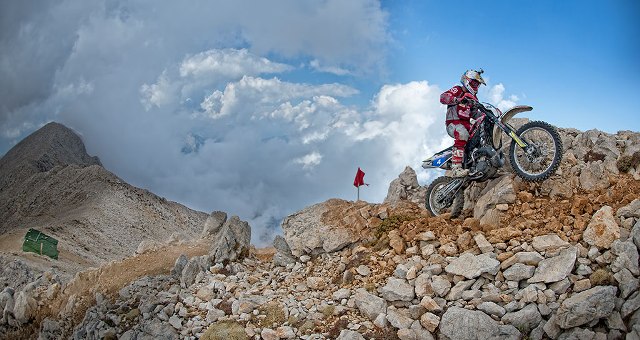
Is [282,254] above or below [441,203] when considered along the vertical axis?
below

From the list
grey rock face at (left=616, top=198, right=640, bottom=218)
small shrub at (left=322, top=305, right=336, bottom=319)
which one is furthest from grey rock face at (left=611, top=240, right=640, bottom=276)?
small shrub at (left=322, top=305, right=336, bottom=319)

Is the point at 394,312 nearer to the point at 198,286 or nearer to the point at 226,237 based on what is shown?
the point at 198,286

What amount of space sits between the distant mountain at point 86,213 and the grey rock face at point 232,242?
68.9 ft

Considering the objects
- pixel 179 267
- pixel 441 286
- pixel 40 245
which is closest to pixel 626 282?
pixel 441 286

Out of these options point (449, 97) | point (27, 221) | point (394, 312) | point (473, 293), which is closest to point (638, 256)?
point (473, 293)

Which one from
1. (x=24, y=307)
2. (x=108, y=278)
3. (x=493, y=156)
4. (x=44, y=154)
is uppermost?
(x=44, y=154)

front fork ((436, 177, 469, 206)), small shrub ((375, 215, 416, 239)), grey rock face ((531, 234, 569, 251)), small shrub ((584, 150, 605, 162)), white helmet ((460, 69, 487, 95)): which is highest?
white helmet ((460, 69, 487, 95))

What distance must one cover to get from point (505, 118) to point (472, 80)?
1.54 meters

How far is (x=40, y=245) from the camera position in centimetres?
3509

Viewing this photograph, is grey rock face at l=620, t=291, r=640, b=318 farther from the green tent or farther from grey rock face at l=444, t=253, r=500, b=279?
the green tent

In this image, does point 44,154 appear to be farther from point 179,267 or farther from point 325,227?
point 325,227

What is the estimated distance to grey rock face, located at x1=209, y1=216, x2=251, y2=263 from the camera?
1673 centimetres

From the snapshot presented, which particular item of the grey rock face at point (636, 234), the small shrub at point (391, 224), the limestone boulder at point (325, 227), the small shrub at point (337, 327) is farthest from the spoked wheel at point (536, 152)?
the small shrub at point (337, 327)

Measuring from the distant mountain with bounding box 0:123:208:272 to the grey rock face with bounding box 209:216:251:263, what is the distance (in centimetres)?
2099
